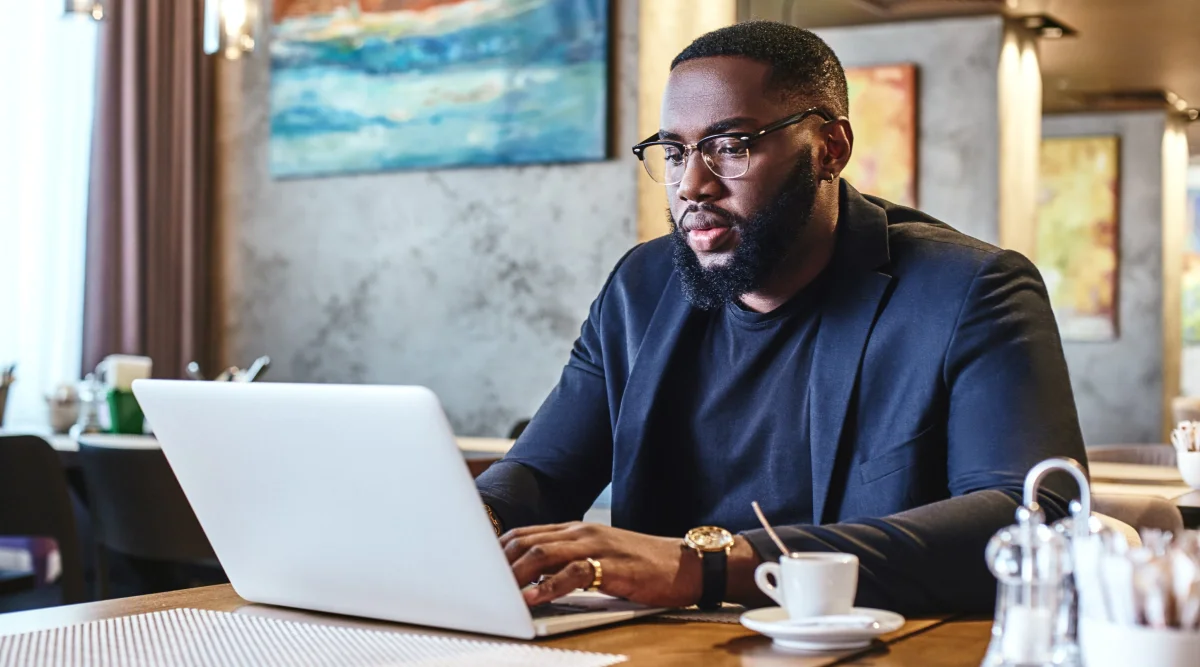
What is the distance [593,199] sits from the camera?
459 centimetres

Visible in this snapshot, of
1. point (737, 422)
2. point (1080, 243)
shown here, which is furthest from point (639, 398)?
point (1080, 243)

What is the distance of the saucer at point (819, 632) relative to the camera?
1104mm

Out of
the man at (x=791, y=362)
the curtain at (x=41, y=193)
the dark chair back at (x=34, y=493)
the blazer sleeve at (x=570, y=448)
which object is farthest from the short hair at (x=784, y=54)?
the curtain at (x=41, y=193)

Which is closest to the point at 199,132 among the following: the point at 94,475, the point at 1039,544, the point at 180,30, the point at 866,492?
the point at 180,30

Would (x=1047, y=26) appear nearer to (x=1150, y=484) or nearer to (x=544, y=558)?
(x=1150, y=484)

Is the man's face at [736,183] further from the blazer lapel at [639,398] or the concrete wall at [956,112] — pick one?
the concrete wall at [956,112]

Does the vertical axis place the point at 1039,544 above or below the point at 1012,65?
below

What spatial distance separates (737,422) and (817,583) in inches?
22.8

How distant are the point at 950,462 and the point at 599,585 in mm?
442

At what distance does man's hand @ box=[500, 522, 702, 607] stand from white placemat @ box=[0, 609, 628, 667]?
106 millimetres

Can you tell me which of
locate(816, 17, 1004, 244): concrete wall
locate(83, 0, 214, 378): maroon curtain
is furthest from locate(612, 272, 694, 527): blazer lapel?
locate(816, 17, 1004, 244): concrete wall

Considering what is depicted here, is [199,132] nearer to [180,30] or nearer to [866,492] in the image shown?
[180,30]

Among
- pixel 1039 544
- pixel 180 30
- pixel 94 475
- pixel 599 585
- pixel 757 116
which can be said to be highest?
pixel 180 30

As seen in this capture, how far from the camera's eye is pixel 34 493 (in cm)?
304
